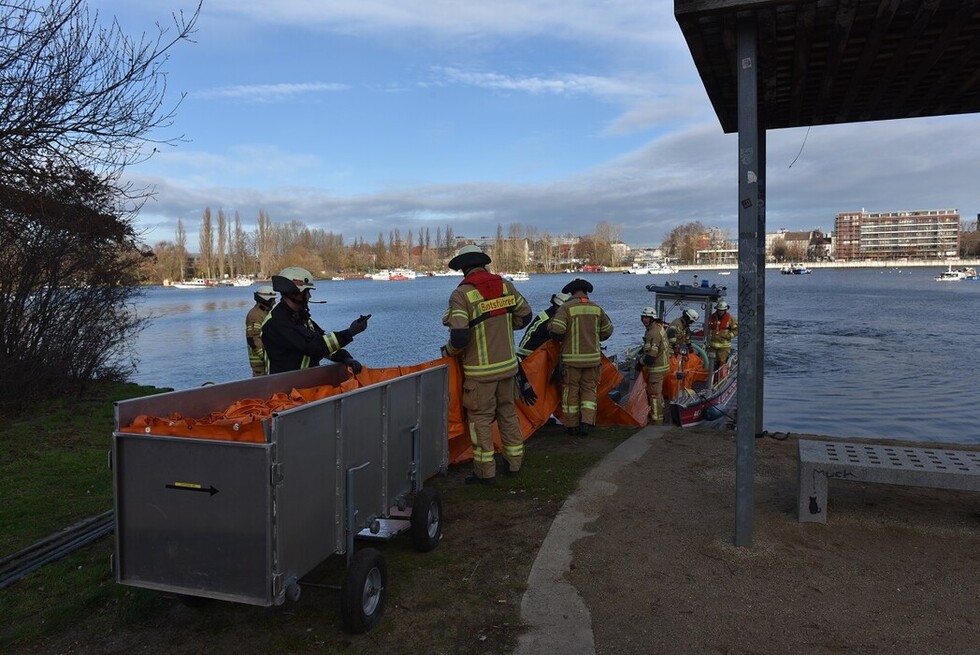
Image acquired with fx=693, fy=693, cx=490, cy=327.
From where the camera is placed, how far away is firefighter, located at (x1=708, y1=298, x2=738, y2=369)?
47.1 feet

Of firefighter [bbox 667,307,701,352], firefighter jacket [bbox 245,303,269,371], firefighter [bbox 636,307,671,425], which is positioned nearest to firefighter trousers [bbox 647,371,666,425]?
firefighter [bbox 636,307,671,425]

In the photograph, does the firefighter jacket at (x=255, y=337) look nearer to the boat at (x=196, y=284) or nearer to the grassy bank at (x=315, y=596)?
the grassy bank at (x=315, y=596)

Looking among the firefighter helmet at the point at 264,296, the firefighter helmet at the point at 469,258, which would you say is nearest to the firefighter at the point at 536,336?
the firefighter helmet at the point at 469,258

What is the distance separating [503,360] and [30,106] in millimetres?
6163

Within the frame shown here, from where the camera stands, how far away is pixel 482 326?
6062mm

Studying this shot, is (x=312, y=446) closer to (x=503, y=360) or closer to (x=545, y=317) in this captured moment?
(x=503, y=360)

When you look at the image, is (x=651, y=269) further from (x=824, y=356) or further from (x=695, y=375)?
(x=695, y=375)

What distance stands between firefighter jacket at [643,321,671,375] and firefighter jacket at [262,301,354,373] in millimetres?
6412

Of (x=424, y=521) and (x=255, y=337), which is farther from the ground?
(x=255, y=337)

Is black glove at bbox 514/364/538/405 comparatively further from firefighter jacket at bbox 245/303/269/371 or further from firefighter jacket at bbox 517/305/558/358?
firefighter jacket at bbox 245/303/269/371

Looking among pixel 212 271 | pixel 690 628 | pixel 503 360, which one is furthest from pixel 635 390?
pixel 212 271

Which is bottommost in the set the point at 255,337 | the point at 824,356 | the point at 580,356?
the point at 824,356

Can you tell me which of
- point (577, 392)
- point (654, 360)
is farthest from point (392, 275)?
point (577, 392)

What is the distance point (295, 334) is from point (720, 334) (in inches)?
427
